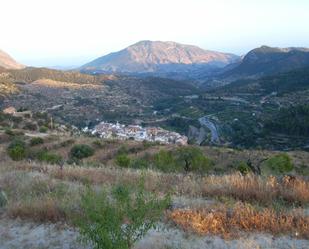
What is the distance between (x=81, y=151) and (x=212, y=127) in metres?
45.6

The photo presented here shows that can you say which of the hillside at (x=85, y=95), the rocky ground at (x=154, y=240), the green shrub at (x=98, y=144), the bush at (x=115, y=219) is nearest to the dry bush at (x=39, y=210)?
the rocky ground at (x=154, y=240)

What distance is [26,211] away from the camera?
5.79 m

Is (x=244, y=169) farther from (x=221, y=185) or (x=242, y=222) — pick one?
(x=242, y=222)

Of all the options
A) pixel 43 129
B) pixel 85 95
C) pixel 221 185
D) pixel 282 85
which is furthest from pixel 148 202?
pixel 85 95

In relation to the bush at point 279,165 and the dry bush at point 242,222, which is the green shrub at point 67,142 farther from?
the dry bush at point 242,222

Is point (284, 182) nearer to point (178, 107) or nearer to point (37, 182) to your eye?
point (37, 182)

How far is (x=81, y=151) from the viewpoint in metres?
26.0

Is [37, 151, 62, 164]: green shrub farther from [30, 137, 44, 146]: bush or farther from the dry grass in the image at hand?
[30, 137, 44, 146]: bush

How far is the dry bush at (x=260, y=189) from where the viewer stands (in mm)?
6174

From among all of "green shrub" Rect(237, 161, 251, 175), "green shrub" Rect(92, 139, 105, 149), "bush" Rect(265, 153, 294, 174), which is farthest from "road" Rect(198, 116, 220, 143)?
"green shrub" Rect(237, 161, 251, 175)

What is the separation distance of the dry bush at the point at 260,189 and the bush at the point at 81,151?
19398 millimetres

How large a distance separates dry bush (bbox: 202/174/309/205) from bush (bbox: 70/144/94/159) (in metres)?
19.4

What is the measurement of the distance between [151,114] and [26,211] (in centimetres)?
8528

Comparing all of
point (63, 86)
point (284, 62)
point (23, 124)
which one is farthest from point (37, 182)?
point (284, 62)
